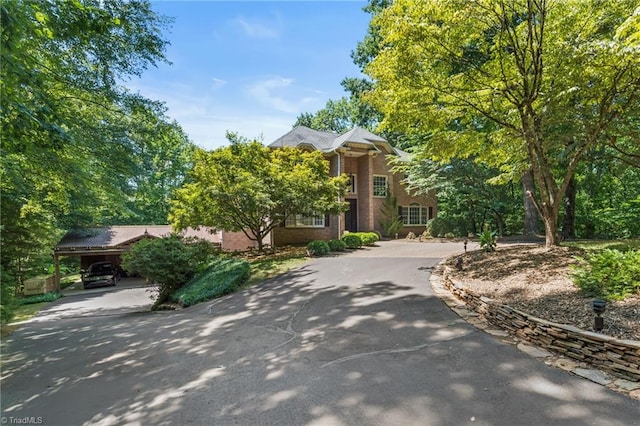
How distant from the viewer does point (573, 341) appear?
398 centimetres

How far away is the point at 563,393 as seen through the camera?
3.25 m

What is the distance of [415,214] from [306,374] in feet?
66.9

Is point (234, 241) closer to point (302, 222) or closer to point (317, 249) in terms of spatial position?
point (302, 222)

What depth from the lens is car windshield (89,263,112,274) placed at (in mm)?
22688

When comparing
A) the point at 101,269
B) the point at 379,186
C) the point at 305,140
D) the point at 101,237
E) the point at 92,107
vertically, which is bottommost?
the point at 101,269

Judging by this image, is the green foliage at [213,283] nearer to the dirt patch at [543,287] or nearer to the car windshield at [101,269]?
the dirt patch at [543,287]

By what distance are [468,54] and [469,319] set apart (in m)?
8.03

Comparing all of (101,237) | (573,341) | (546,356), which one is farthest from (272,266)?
(101,237)

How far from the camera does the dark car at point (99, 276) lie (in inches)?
867

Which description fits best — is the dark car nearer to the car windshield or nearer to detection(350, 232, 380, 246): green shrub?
the car windshield

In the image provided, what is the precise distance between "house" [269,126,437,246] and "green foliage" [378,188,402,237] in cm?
22

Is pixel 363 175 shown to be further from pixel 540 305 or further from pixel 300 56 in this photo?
pixel 540 305

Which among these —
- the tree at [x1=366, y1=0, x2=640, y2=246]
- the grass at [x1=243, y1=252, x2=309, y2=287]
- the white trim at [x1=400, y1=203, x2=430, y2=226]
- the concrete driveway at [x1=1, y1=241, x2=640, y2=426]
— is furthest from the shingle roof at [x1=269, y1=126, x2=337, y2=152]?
the concrete driveway at [x1=1, y1=241, x2=640, y2=426]

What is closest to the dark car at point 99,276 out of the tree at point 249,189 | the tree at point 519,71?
the tree at point 249,189
